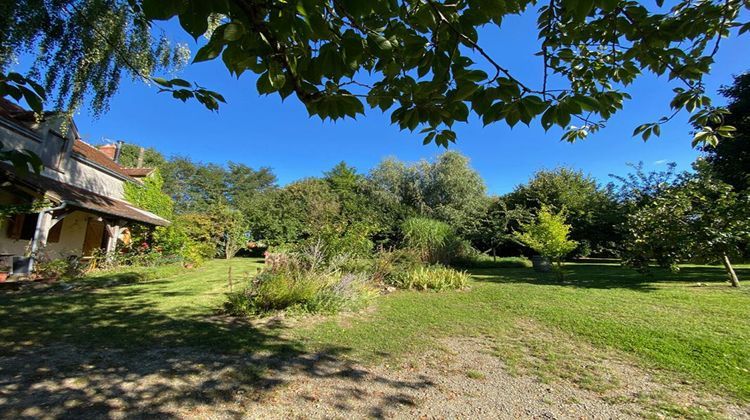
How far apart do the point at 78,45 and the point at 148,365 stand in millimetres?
4341

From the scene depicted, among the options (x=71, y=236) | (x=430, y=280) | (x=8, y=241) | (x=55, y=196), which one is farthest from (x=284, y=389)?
(x=71, y=236)

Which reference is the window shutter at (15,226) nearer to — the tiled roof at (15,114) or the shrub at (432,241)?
the tiled roof at (15,114)

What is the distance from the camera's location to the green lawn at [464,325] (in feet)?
14.0

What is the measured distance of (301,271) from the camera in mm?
Answer: 7449

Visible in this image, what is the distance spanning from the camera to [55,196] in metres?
9.98

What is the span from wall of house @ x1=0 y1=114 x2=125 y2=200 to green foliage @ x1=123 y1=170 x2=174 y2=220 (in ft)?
3.44

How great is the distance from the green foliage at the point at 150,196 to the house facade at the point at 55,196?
482 millimetres

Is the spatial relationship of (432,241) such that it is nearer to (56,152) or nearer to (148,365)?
(148,365)

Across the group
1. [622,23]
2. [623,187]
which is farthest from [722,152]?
[622,23]

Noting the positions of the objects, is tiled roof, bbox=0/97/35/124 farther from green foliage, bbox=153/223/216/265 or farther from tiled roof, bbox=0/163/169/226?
green foliage, bbox=153/223/216/265

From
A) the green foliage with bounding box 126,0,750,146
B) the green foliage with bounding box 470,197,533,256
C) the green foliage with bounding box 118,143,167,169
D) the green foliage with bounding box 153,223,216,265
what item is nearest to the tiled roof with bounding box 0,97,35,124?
the green foliage with bounding box 153,223,216,265

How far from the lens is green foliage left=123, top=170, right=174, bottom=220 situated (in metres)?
16.9

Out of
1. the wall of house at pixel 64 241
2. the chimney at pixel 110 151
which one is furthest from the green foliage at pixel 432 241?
the chimney at pixel 110 151

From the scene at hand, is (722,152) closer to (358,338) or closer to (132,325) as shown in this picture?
(358,338)
